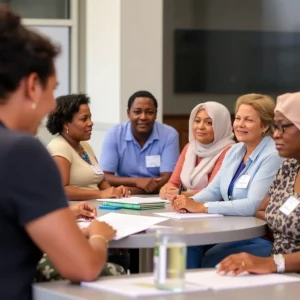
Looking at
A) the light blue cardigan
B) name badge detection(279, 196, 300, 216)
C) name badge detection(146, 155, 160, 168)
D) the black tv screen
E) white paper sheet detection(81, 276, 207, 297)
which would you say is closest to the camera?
white paper sheet detection(81, 276, 207, 297)

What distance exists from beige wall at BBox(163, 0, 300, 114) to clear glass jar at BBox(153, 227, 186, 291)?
6946 mm

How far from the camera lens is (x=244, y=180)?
13.8ft

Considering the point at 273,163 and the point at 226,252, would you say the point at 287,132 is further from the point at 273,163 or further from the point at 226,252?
the point at 226,252

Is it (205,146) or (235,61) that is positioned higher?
(235,61)

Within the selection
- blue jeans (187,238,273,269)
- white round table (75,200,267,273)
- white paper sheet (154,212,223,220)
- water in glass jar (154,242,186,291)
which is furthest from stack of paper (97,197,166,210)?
water in glass jar (154,242,186,291)

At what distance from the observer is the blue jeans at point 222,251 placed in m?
4.04

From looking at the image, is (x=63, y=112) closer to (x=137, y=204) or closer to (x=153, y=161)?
(x=153, y=161)

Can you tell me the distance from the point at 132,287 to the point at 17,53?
74 cm

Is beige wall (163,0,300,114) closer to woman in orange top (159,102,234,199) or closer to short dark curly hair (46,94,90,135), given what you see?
short dark curly hair (46,94,90,135)

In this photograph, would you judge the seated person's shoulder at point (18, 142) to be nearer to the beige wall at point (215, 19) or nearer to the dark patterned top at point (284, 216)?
the dark patterned top at point (284, 216)

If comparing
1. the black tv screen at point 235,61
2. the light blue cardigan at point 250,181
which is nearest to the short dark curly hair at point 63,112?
the light blue cardigan at point 250,181

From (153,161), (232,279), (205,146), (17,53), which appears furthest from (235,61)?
(17,53)

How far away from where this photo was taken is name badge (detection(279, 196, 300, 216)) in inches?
131

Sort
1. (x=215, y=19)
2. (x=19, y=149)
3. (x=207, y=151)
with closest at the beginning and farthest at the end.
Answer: (x=19, y=149) < (x=207, y=151) < (x=215, y=19)
